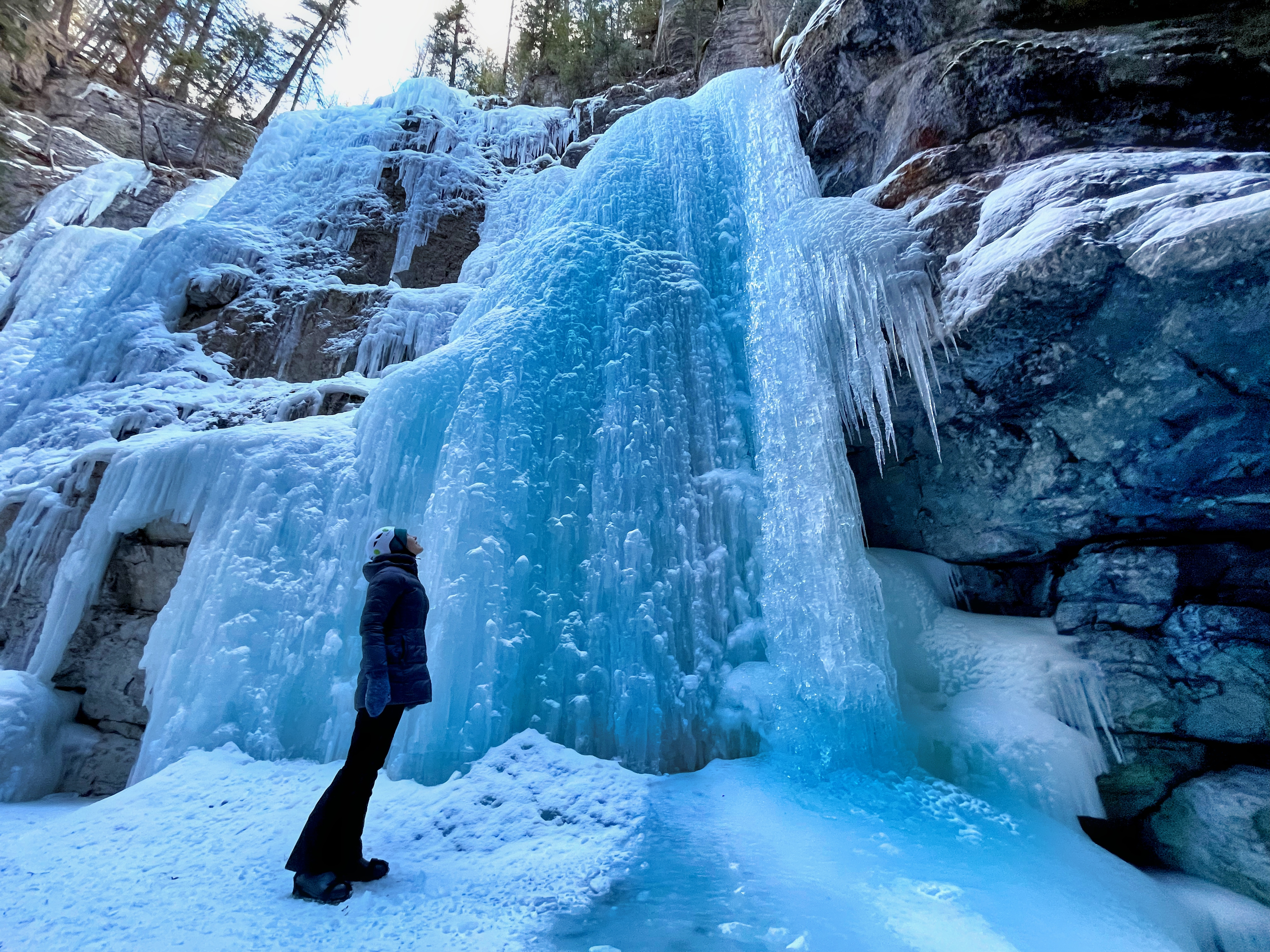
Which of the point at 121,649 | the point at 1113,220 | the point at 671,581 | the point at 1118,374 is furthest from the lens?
the point at 121,649

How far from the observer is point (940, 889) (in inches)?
95.0

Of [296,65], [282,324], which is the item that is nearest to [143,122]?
[296,65]

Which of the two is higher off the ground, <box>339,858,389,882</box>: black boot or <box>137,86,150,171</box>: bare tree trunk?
<box>137,86,150,171</box>: bare tree trunk

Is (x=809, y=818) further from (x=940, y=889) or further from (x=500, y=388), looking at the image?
(x=500, y=388)

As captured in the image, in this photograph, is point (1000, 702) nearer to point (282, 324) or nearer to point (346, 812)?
point (346, 812)

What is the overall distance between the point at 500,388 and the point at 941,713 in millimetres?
3633

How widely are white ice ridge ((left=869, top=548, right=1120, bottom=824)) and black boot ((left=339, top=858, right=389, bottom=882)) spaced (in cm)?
289

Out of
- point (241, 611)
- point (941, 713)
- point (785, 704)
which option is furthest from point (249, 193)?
point (941, 713)

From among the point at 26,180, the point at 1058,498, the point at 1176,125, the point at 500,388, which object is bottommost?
the point at 1058,498

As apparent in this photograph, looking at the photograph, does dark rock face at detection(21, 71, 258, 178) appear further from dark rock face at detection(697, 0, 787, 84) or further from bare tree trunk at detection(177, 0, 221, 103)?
→ dark rock face at detection(697, 0, 787, 84)

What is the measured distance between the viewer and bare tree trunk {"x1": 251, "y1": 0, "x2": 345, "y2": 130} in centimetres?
1527

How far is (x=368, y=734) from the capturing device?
2244 mm

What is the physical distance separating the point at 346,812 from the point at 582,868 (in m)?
0.95

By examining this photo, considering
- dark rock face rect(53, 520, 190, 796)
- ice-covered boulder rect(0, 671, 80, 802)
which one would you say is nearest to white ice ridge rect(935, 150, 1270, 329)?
dark rock face rect(53, 520, 190, 796)
